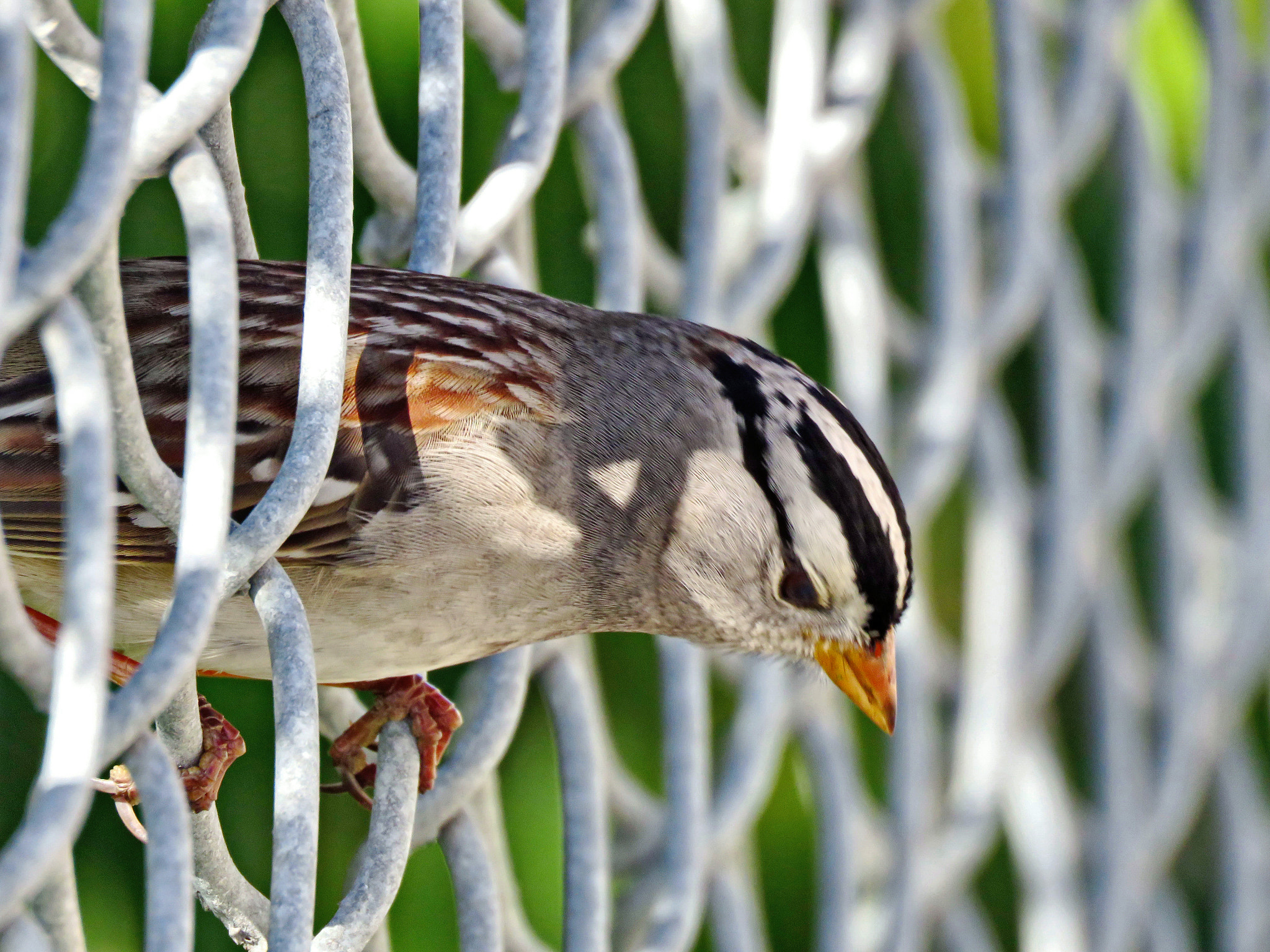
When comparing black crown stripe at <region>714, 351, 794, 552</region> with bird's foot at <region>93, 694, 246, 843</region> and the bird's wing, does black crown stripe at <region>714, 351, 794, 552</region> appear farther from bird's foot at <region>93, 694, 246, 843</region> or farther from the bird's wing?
bird's foot at <region>93, 694, 246, 843</region>

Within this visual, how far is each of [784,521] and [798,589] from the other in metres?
0.06

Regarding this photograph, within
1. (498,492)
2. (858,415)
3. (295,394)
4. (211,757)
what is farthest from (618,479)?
(858,415)

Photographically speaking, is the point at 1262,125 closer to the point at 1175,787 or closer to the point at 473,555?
the point at 1175,787

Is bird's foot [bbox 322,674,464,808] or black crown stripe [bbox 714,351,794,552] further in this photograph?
black crown stripe [bbox 714,351,794,552]

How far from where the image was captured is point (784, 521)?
1.01 m

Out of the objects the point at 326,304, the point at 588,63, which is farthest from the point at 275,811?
the point at 588,63

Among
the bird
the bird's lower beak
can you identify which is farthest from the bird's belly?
the bird's lower beak

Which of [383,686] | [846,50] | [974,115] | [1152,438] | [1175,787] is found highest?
[974,115]

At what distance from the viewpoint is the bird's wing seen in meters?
0.78

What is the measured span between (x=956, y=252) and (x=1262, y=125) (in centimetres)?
61

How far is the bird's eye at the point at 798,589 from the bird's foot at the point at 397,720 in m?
0.28

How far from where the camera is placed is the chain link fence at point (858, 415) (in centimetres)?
47

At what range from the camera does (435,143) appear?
2.47ft

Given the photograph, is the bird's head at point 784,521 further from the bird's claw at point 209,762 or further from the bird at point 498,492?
the bird's claw at point 209,762
